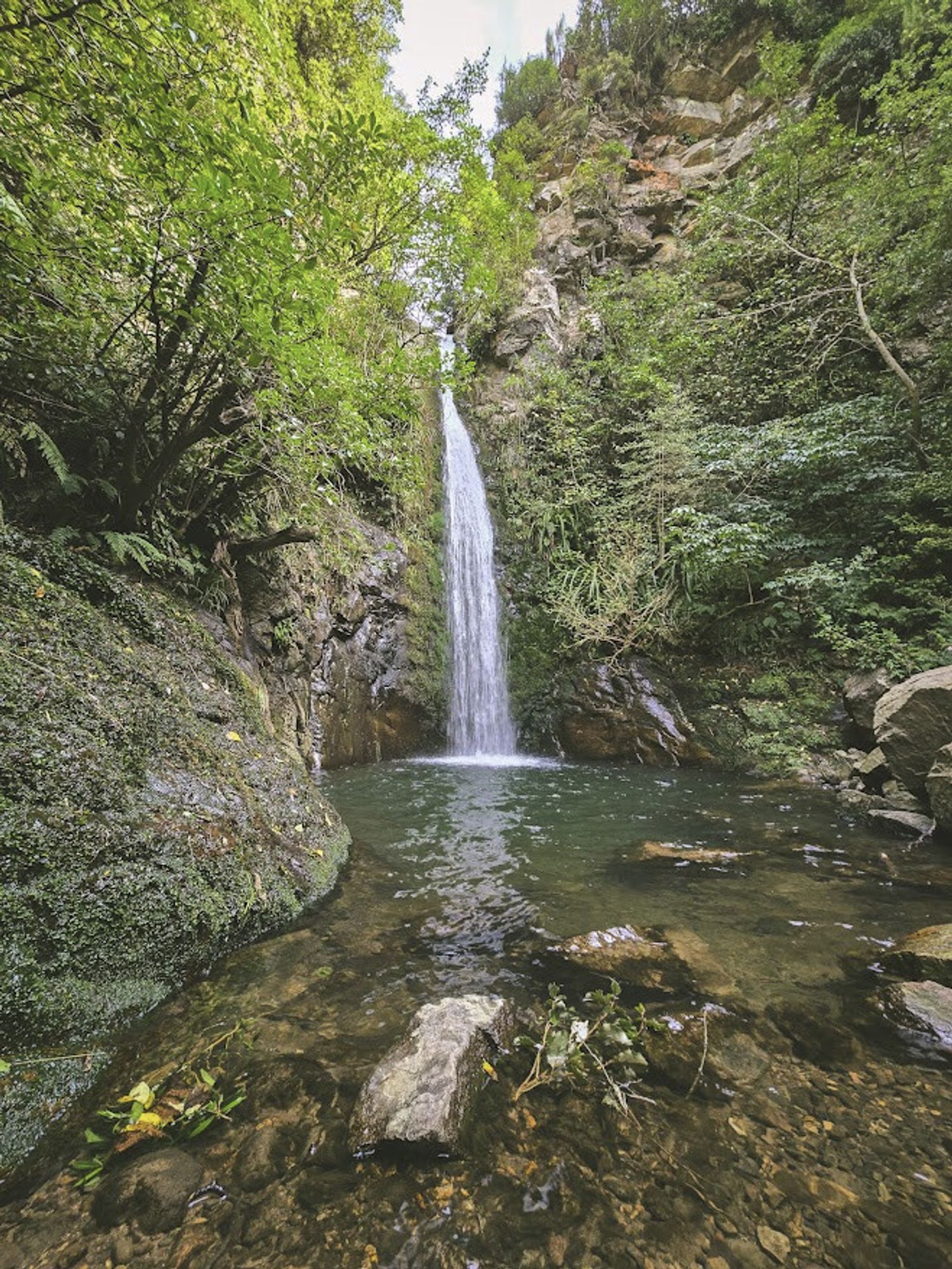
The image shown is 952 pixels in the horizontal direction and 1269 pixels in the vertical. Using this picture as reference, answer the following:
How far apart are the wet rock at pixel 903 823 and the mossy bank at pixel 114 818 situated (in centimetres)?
455

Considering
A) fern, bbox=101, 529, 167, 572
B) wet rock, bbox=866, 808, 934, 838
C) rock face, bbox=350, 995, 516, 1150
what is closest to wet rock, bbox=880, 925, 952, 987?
rock face, bbox=350, 995, 516, 1150

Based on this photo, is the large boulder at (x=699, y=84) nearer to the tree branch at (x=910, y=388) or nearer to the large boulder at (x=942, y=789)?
the tree branch at (x=910, y=388)

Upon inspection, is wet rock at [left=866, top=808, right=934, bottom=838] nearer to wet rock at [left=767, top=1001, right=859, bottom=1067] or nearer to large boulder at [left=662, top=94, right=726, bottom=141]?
wet rock at [left=767, top=1001, right=859, bottom=1067]

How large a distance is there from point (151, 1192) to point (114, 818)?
1.26 m

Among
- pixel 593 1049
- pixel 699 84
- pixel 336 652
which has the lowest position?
pixel 593 1049

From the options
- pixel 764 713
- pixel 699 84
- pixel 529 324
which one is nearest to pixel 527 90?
pixel 699 84

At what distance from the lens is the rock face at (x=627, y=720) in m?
7.72

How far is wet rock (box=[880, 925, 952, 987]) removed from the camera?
2205mm

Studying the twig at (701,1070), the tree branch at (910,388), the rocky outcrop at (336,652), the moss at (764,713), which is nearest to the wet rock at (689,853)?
the twig at (701,1070)

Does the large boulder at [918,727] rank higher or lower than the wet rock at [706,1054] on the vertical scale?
higher

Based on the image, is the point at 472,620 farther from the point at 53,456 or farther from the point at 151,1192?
the point at 151,1192

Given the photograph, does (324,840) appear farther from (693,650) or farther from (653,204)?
(653,204)

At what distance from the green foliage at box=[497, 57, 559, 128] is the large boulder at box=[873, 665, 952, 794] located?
2528 cm

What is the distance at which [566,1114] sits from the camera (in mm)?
1593
